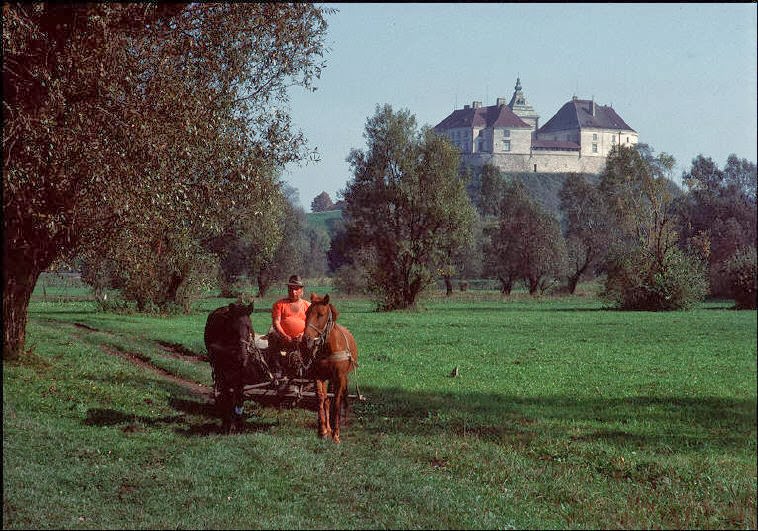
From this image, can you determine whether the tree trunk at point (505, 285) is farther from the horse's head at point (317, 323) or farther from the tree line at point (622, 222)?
the horse's head at point (317, 323)

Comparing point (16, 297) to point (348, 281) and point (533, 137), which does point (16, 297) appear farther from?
point (533, 137)

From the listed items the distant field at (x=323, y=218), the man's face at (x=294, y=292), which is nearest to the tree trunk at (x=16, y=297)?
the man's face at (x=294, y=292)

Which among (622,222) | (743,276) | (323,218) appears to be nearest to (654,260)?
(743,276)

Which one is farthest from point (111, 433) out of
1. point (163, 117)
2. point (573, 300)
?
point (573, 300)

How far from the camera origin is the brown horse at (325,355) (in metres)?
14.4

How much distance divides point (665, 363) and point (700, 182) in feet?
119

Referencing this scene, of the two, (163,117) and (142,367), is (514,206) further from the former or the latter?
(163,117)

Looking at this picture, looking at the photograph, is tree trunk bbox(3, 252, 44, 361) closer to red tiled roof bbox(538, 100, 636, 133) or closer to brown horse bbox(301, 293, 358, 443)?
brown horse bbox(301, 293, 358, 443)

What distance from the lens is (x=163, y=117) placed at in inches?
720

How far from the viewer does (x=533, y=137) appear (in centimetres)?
19738

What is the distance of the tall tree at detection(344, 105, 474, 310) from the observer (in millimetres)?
60625

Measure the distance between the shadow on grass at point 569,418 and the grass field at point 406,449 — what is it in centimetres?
6

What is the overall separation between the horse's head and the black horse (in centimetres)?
134

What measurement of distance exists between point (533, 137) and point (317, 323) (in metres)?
189
